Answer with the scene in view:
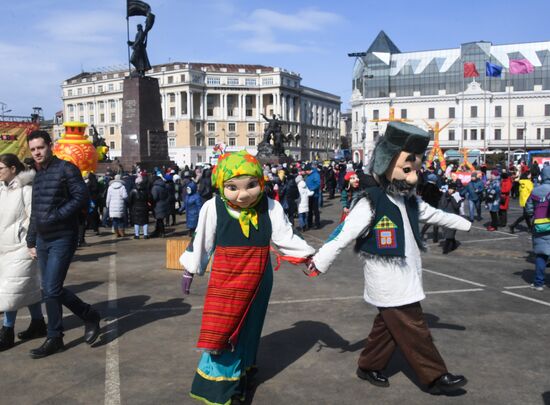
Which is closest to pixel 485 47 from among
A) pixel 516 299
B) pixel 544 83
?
pixel 544 83

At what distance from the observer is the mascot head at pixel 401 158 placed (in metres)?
3.82

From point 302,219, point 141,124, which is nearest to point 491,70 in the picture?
point 141,124

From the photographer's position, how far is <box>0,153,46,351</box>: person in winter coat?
486cm

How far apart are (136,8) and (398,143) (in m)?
23.5

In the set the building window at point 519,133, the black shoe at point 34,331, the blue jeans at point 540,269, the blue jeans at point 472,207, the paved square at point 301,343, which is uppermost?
the building window at point 519,133

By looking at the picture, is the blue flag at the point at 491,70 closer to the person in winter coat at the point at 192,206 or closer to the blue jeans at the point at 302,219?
the blue jeans at the point at 302,219

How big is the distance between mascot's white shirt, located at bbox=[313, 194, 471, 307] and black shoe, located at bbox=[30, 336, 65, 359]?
101 inches

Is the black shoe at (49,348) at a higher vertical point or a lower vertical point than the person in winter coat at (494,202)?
lower

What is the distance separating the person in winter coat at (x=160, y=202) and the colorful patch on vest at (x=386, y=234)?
30.2 feet

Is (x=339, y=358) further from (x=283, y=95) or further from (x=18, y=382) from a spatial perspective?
(x=283, y=95)

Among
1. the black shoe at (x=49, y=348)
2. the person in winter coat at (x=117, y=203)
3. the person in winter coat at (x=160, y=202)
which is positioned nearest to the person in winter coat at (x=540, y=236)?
the black shoe at (x=49, y=348)

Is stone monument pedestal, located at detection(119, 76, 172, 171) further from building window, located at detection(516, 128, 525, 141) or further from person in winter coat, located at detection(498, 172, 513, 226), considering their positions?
building window, located at detection(516, 128, 525, 141)

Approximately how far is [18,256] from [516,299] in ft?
18.9

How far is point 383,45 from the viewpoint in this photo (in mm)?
83375
